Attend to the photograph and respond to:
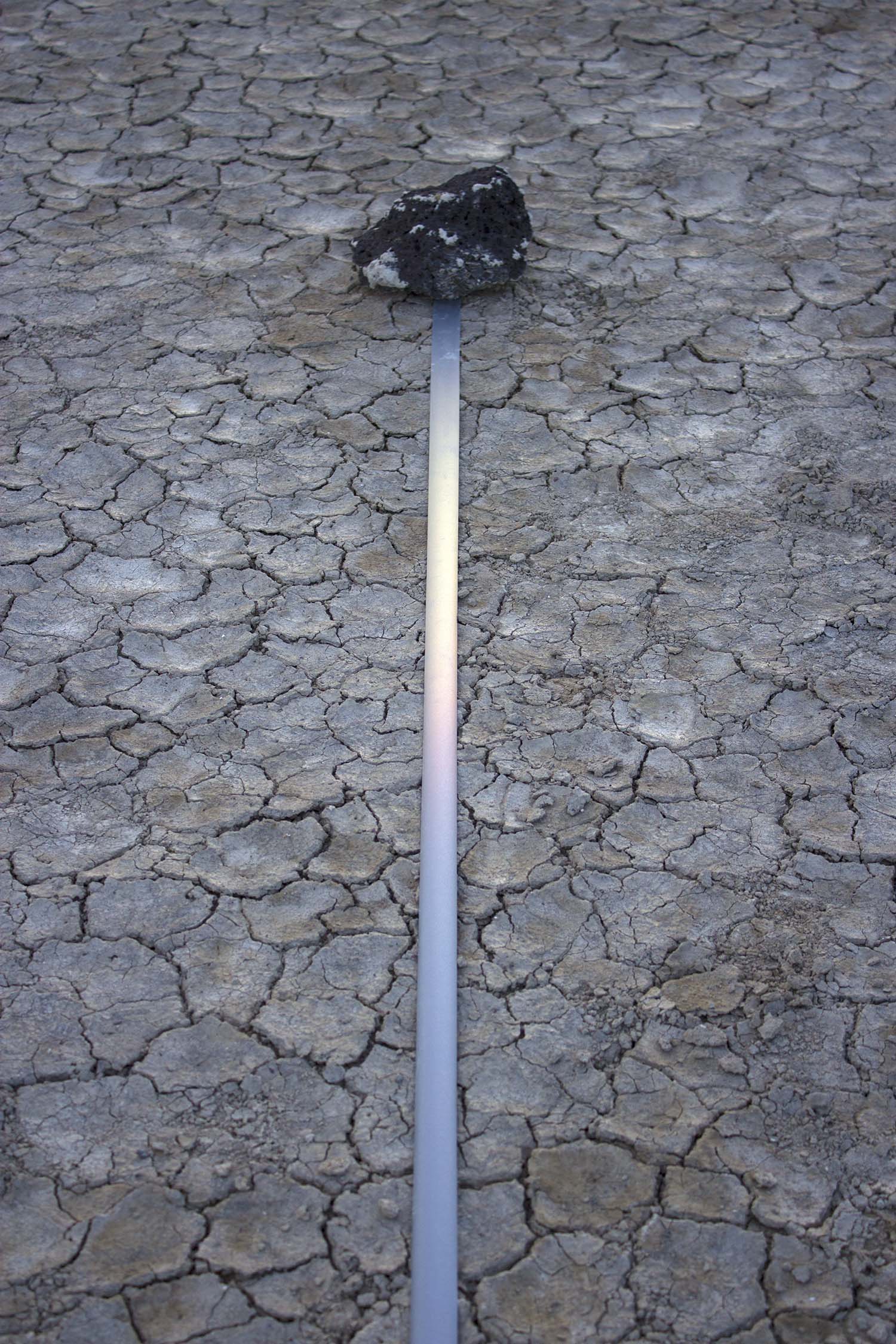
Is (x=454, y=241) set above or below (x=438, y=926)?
above

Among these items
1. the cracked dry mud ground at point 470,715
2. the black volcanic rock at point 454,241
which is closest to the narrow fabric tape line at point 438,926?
the cracked dry mud ground at point 470,715

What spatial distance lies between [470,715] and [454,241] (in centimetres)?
188

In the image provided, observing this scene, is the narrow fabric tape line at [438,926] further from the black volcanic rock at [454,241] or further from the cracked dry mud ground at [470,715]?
the black volcanic rock at [454,241]

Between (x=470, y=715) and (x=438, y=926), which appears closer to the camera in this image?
(x=438, y=926)

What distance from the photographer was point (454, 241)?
13.5 feet

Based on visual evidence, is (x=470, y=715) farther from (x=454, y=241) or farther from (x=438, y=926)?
(x=454, y=241)

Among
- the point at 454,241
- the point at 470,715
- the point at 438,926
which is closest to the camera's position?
the point at 438,926

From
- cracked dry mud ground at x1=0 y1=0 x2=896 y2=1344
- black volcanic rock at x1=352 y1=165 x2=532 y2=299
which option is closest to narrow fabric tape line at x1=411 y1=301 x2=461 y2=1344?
cracked dry mud ground at x1=0 y1=0 x2=896 y2=1344

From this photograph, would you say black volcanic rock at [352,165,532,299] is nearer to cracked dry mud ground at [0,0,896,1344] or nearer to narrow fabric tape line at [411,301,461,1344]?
cracked dry mud ground at [0,0,896,1344]

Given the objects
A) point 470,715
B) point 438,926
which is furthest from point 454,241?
point 438,926

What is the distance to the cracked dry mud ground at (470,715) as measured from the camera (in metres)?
2.10

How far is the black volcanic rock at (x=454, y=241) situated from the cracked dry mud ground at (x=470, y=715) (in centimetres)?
9

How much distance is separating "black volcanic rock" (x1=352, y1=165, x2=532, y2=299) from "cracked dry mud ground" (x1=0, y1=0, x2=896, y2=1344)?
0.30 feet

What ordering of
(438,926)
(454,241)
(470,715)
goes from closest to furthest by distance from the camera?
(438,926), (470,715), (454,241)
